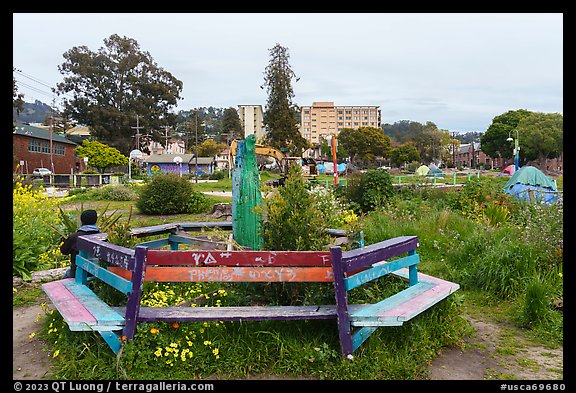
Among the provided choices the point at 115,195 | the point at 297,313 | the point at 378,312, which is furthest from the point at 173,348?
the point at 115,195

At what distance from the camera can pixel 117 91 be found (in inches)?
2366

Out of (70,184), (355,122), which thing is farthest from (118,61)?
(355,122)

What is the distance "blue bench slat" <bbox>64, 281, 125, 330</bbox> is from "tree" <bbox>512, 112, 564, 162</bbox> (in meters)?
67.1

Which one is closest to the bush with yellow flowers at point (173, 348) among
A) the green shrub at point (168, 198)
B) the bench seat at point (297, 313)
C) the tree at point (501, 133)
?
the bench seat at point (297, 313)

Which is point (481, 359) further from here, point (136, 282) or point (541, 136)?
point (541, 136)

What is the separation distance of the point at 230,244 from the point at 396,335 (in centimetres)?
211

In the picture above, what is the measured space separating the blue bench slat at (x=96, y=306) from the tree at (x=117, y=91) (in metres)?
56.7

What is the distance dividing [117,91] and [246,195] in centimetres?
6056

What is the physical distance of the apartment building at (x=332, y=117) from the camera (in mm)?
134025

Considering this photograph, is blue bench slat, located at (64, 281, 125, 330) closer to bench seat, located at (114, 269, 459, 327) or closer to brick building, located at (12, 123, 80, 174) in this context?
bench seat, located at (114, 269, 459, 327)

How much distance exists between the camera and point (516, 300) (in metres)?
5.45

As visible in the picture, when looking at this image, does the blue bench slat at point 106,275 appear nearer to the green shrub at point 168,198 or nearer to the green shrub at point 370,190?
the green shrub at point 370,190

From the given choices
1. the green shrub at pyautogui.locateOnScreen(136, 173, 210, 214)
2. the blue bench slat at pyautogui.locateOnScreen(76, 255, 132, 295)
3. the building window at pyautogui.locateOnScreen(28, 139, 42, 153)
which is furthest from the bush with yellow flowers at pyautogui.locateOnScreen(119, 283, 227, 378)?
the building window at pyautogui.locateOnScreen(28, 139, 42, 153)

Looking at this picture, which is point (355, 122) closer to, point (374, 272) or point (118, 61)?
point (118, 61)
